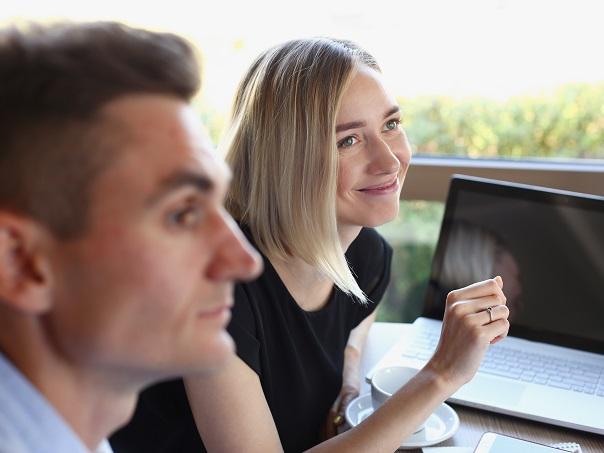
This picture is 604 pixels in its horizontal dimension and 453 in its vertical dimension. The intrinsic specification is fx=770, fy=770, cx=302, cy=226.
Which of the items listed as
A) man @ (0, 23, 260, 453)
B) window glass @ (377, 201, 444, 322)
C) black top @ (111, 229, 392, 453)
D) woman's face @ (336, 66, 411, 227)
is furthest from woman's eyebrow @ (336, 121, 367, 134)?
window glass @ (377, 201, 444, 322)

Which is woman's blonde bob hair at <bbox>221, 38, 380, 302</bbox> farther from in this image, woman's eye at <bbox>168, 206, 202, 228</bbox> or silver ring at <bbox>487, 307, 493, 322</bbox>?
woman's eye at <bbox>168, 206, 202, 228</bbox>

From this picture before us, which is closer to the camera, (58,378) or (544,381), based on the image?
(58,378)

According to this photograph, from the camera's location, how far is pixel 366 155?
1.42 m

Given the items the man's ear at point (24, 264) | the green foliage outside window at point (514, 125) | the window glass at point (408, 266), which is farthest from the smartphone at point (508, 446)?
the green foliage outside window at point (514, 125)

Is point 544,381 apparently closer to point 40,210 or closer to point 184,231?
point 184,231

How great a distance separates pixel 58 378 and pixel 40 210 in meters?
0.17

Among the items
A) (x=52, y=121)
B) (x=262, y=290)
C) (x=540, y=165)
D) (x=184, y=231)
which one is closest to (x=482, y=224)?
(x=262, y=290)

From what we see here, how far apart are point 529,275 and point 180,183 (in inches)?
39.7

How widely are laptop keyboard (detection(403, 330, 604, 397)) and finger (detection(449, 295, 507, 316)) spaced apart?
0.25 metres

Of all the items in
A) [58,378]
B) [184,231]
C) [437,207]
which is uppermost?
[184,231]

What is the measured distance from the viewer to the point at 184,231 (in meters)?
0.73

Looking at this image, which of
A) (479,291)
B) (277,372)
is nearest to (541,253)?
(479,291)

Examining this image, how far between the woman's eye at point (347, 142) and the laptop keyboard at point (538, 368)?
427 millimetres

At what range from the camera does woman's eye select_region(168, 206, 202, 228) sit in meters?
0.73
